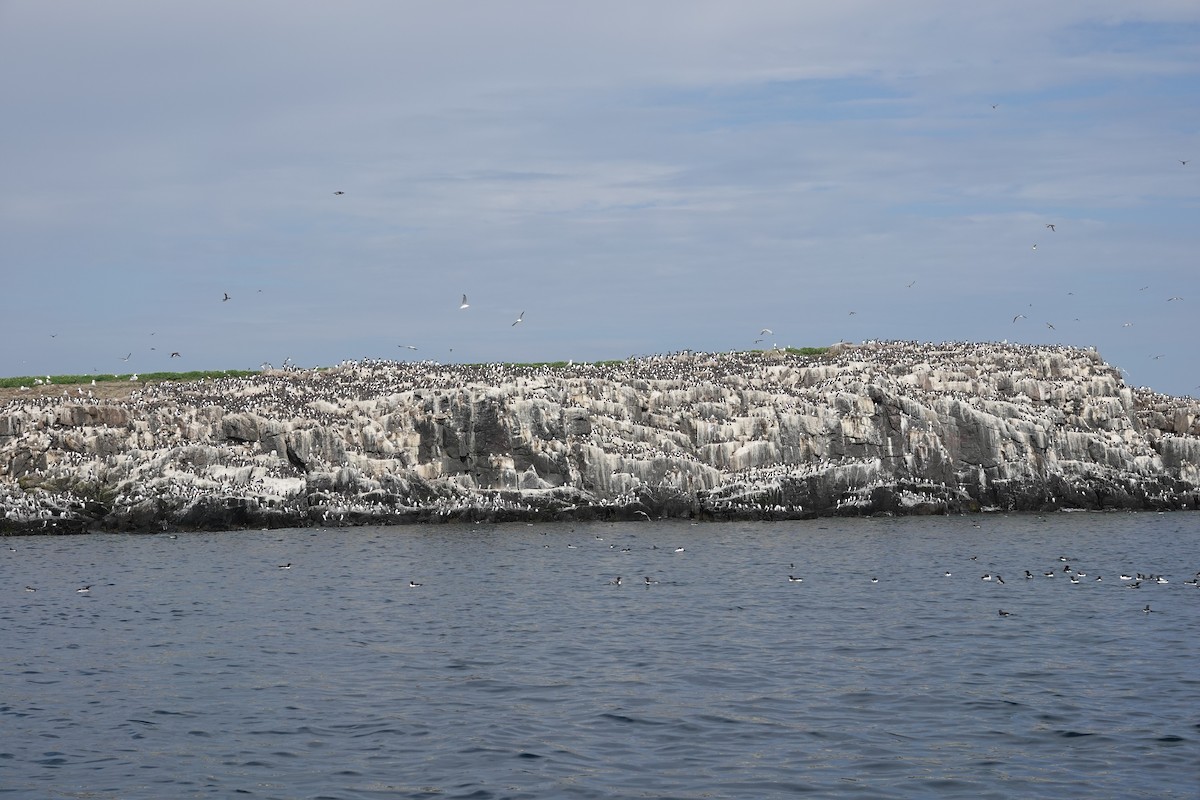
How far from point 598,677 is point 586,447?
150 ft

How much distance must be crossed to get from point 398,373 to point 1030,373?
46641mm

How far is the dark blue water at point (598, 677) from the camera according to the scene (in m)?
22.8

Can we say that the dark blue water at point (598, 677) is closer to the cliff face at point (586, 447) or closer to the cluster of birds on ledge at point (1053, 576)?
the cluster of birds on ledge at point (1053, 576)

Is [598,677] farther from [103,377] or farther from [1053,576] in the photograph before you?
[103,377]

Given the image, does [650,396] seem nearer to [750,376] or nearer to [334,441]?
[750,376]

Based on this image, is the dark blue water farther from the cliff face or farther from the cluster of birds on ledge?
the cliff face

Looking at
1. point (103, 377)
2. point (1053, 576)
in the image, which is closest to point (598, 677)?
point (1053, 576)

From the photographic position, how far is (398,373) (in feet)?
292

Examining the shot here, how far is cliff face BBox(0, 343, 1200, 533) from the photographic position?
72375 mm

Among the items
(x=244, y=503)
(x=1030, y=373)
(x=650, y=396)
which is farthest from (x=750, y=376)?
(x=244, y=503)

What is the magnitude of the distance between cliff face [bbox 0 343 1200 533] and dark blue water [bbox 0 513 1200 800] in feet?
50.7

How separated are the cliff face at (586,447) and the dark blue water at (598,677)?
15440mm

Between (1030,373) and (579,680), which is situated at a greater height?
(1030,373)

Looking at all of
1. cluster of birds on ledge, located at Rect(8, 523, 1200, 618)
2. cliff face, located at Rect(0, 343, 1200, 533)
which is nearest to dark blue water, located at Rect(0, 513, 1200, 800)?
cluster of birds on ledge, located at Rect(8, 523, 1200, 618)
